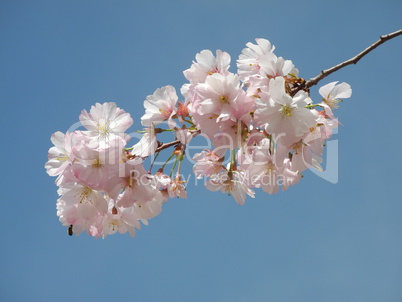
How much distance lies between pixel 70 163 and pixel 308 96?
54.7 inches

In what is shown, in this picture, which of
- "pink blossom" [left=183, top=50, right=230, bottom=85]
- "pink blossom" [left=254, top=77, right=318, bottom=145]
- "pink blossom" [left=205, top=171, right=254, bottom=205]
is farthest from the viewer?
"pink blossom" [left=205, top=171, right=254, bottom=205]

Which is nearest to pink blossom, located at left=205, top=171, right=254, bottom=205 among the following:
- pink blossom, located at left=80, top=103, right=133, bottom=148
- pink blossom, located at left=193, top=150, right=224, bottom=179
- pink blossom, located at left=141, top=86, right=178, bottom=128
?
pink blossom, located at left=193, top=150, right=224, bottom=179

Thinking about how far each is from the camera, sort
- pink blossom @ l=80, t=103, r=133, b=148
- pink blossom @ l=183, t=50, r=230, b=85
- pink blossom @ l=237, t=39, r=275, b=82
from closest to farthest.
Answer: pink blossom @ l=80, t=103, r=133, b=148 < pink blossom @ l=183, t=50, r=230, b=85 < pink blossom @ l=237, t=39, r=275, b=82

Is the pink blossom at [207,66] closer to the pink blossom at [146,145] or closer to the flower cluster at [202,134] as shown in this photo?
the flower cluster at [202,134]

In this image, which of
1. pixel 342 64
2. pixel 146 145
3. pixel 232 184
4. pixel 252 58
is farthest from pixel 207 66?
pixel 232 184

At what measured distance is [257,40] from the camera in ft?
8.24

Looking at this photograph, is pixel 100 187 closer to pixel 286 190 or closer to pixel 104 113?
pixel 104 113

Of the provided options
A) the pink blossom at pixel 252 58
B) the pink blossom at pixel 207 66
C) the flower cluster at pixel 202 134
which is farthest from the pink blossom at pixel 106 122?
the pink blossom at pixel 252 58

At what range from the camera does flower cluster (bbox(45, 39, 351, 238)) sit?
2.07 metres

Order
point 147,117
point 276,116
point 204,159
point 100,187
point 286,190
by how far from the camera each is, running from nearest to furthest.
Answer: point 276,116
point 100,187
point 147,117
point 286,190
point 204,159

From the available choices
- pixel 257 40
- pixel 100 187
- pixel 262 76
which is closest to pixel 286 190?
pixel 262 76

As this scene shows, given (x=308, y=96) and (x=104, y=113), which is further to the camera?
(x=104, y=113)

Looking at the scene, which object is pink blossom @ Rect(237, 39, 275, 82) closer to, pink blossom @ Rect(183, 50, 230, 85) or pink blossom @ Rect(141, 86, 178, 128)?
pink blossom @ Rect(183, 50, 230, 85)

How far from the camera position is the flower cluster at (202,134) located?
207cm
